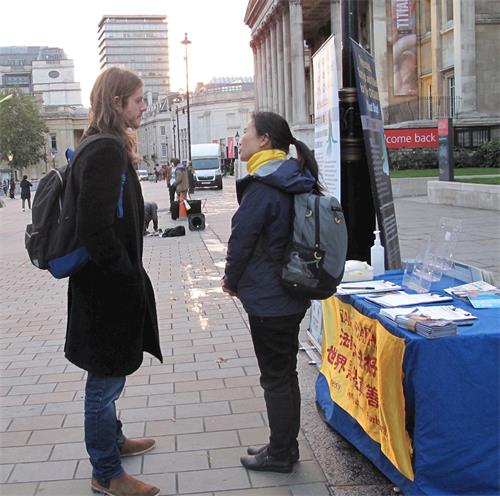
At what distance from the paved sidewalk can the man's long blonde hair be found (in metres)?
1.82

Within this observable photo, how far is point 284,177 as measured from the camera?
3.28 metres

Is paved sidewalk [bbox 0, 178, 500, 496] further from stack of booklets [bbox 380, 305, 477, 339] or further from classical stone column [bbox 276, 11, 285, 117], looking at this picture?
classical stone column [bbox 276, 11, 285, 117]

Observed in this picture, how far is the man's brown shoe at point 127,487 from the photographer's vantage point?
3.31 meters

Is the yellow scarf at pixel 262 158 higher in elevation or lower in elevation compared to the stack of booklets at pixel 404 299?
higher

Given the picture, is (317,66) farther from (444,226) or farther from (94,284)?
(94,284)

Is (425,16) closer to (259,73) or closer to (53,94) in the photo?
(259,73)

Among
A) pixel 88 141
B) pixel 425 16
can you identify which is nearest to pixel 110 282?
pixel 88 141

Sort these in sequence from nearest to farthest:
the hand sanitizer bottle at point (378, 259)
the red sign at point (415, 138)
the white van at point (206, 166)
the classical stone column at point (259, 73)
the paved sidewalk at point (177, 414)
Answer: the paved sidewalk at point (177, 414) → the hand sanitizer bottle at point (378, 259) → the red sign at point (415, 138) → the white van at point (206, 166) → the classical stone column at point (259, 73)

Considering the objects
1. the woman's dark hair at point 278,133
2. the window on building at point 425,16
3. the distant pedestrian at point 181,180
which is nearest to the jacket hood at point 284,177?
the woman's dark hair at point 278,133

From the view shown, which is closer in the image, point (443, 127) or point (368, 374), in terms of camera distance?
point (368, 374)

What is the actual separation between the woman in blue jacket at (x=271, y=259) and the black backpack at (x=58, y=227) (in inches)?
25.9

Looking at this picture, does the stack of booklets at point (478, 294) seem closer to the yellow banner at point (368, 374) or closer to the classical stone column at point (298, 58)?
the yellow banner at point (368, 374)

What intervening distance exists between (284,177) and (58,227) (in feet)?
3.73

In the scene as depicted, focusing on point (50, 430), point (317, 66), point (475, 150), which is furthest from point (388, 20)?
point (50, 430)
